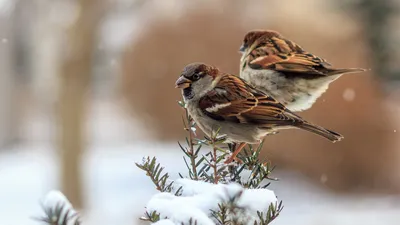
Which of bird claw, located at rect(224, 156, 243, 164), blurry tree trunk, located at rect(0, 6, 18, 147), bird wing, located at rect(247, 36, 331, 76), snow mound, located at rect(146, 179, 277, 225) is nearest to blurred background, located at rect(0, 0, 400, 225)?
blurry tree trunk, located at rect(0, 6, 18, 147)

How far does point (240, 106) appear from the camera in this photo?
3.32ft

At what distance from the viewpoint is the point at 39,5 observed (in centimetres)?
504

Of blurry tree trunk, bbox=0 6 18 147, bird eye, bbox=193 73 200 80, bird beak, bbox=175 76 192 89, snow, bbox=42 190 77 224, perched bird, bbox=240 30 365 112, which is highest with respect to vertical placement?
blurry tree trunk, bbox=0 6 18 147

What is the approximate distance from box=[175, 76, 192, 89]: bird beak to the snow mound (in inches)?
13.0

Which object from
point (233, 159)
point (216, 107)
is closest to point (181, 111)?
point (216, 107)

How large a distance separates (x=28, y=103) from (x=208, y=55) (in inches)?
168

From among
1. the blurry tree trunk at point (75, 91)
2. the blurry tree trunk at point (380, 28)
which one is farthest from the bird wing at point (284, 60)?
the blurry tree trunk at point (380, 28)

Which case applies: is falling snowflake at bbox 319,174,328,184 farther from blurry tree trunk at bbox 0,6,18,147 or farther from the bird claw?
blurry tree trunk at bbox 0,6,18,147

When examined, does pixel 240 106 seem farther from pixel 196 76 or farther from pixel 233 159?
pixel 233 159

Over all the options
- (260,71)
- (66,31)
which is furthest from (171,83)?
(260,71)

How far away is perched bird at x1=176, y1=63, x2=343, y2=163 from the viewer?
37.9 inches

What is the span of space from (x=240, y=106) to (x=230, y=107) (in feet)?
0.06

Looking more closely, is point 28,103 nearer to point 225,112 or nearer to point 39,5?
point 39,5

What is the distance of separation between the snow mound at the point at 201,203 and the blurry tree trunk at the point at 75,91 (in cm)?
426
